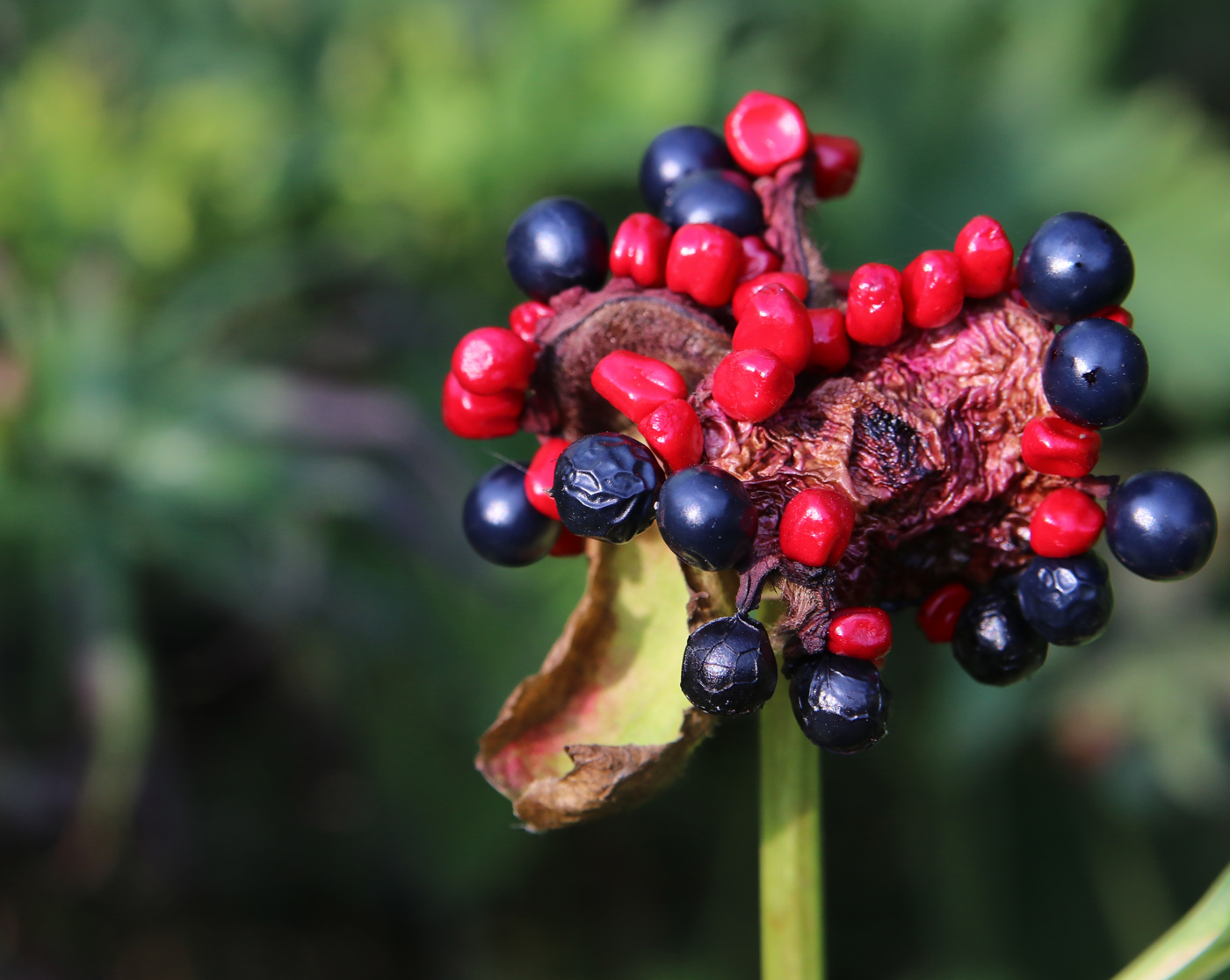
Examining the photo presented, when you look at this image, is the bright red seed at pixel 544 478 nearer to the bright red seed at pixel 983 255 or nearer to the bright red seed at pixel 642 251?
the bright red seed at pixel 642 251

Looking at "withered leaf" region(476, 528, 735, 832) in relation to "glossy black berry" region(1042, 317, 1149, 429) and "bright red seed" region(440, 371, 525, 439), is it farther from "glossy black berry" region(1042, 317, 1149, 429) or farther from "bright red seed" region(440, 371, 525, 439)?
"glossy black berry" region(1042, 317, 1149, 429)

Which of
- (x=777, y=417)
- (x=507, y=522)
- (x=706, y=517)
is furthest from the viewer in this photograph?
(x=507, y=522)

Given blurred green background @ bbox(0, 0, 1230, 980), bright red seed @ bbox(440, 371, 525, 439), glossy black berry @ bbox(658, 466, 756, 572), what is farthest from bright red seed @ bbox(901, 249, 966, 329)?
blurred green background @ bbox(0, 0, 1230, 980)

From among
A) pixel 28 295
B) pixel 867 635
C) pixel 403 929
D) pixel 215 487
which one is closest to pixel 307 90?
pixel 28 295

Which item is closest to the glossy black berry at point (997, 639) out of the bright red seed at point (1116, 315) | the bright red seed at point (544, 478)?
the bright red seed at point (1116, 315)

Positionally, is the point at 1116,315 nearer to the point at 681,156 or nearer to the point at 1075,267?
the point at 1075,267

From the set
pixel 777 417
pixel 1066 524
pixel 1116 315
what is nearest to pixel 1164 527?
pixel 1066 524
